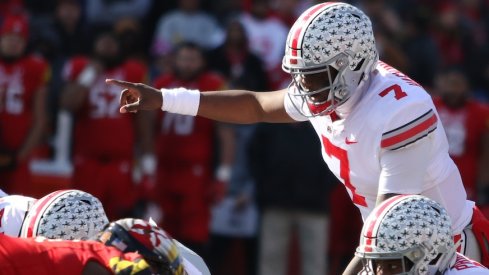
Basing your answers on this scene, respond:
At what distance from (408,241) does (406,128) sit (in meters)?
0.63

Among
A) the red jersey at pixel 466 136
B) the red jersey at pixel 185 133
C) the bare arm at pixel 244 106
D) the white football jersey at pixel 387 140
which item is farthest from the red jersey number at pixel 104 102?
the white football jersey at pixel 387 140

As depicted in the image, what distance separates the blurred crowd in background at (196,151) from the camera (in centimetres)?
848

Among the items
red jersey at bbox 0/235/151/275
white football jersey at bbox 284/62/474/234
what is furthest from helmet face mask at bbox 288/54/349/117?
red jersey at bbox 0/235/151/275

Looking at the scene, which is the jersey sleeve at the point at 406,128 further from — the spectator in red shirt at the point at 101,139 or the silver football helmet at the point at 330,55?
the spectator in red shirt at the point at 101,139

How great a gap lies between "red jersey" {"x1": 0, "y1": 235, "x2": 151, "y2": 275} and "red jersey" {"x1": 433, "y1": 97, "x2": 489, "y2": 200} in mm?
4898

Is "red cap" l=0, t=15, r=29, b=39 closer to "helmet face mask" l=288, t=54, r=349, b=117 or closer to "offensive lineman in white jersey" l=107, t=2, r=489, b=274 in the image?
"offensive lineman in white jersey" l=107, t=2, r=489, b=274

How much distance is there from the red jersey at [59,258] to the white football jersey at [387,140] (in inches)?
47.1

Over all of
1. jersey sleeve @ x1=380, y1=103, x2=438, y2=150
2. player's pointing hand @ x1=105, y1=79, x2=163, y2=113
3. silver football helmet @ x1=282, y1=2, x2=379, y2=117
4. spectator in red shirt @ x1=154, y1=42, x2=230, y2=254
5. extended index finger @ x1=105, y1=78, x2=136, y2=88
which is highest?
silver football helmet @ x1=282, y1=2, x2=379, y2=117

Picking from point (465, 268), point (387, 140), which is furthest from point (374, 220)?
point (387, 140)

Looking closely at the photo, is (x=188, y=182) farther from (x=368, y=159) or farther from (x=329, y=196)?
(x=368, y=159)

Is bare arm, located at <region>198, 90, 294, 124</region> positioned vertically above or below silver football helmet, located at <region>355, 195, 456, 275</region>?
above

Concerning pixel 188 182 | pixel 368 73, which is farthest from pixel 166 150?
pixel 368 73

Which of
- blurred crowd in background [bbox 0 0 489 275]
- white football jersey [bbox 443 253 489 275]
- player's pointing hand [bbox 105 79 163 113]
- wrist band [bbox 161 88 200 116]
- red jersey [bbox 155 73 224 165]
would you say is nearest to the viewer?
white football jersey [bbox 443 253 489 275]

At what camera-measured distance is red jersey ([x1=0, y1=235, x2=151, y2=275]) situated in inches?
152
